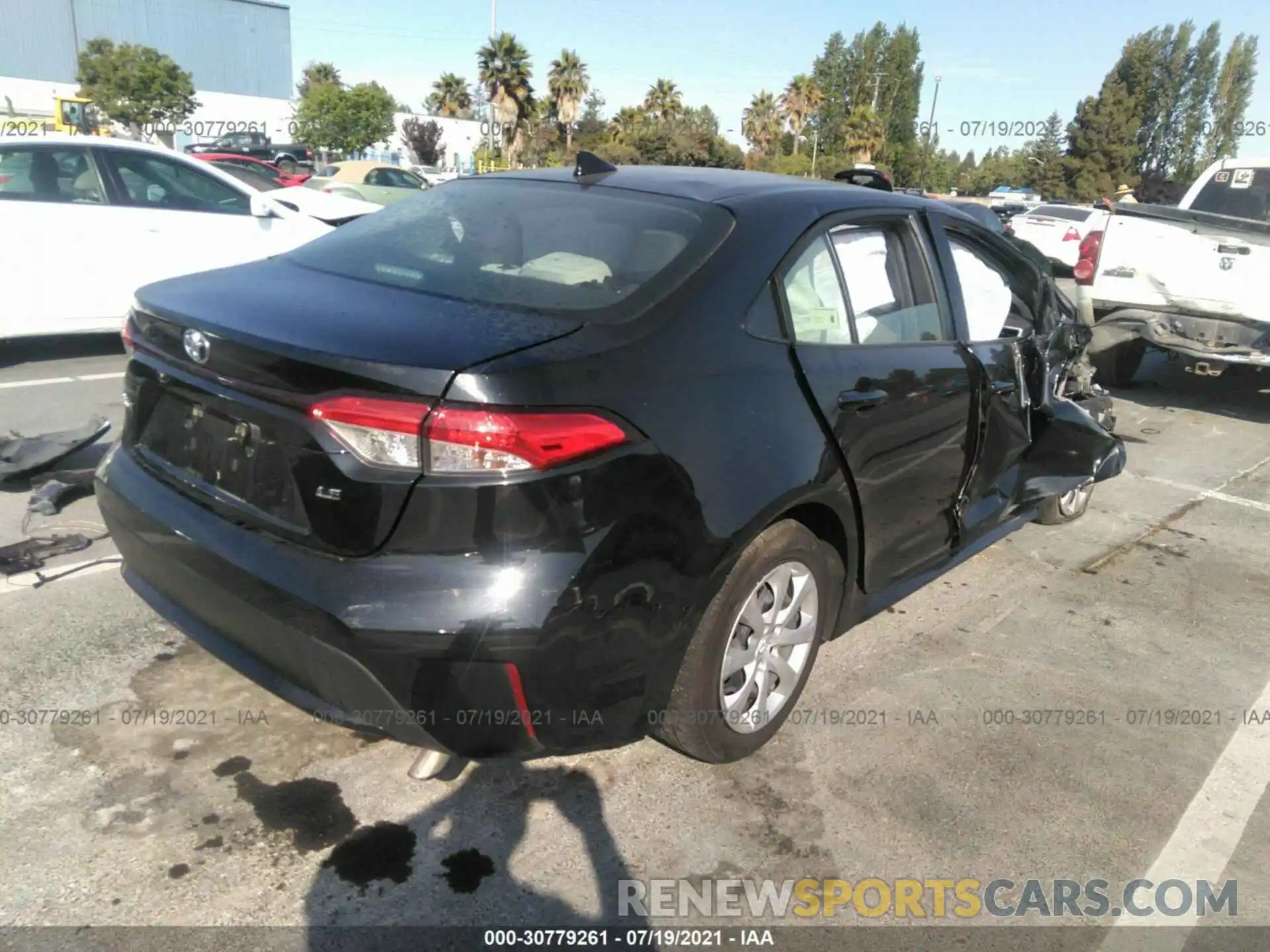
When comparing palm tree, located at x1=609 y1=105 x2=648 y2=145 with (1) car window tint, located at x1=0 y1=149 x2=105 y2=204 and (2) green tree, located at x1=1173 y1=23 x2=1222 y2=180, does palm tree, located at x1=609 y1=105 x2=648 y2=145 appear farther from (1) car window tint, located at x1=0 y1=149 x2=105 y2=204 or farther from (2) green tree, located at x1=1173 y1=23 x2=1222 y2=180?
(1) car window tint, located at x1=0 y1=149 x2=105 y2=204

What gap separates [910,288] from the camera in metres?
3.45

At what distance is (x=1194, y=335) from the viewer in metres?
7.63

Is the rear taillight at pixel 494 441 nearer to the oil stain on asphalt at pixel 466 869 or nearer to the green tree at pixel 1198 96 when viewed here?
the oil stain on asphalt at pixel 466 869

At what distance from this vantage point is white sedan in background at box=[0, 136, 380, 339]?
6.80m

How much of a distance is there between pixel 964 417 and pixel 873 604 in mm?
750

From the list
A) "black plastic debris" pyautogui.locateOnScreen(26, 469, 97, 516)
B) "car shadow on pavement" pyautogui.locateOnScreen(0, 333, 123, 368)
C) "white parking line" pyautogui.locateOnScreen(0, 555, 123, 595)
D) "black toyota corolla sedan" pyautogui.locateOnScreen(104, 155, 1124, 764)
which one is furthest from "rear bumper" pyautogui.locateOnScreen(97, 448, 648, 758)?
"car shadow on pavement" pyautogui.locateOnScreen(0, 333, 123, 368)

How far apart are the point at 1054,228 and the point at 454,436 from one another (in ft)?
72.3

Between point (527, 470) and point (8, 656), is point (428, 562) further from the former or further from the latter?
point (8, 656)

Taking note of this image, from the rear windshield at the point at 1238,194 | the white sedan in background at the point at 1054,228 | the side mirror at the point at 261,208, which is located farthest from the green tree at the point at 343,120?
the rear windshield at the point at 1238,194

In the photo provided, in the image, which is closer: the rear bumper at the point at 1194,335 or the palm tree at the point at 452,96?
the rear bumper at the point at 1194,335

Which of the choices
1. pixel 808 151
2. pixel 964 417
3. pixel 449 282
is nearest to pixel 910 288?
pixel 964 417

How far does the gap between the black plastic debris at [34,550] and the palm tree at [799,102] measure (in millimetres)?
68347

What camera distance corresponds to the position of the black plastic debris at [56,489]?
173 inches

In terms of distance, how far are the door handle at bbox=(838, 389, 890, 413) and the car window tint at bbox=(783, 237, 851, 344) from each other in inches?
6.7
